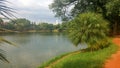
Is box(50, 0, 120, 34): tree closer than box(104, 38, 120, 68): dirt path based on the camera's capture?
No

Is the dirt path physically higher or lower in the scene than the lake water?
higher

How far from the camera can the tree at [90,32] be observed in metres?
14.1

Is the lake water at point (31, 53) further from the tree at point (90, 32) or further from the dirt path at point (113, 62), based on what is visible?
the dirt path at point (113, 62)

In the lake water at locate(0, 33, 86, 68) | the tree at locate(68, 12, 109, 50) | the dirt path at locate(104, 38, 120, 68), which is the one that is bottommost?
the lake water at locate(0, 33, 86, 68)

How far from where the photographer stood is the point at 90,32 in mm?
14141

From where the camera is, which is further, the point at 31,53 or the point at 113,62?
the point at 31,53

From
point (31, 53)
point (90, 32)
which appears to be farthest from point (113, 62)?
point (31, 53)

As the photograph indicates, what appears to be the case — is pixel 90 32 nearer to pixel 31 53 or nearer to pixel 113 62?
pixel 113 62

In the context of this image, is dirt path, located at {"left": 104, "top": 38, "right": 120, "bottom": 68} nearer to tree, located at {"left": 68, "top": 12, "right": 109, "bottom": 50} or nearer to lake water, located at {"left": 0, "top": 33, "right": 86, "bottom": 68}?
tree, located at {"left": 68, "top": 12, "right": 109, "bottom": 50}

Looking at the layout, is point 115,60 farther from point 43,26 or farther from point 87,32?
point 43,26

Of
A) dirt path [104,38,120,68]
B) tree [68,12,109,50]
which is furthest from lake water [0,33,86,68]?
dirt path [104,38,120,68]

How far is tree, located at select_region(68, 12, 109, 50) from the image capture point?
1409 cm

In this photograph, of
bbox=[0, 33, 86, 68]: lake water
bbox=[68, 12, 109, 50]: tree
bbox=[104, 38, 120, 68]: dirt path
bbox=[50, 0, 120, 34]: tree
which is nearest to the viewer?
bbox=[104, 38, 120, 68]: dirt path

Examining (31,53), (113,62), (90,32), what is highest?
(90,32)
